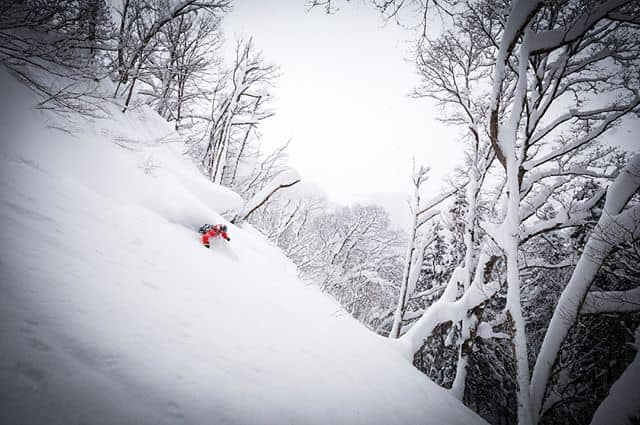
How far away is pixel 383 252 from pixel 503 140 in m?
13.3

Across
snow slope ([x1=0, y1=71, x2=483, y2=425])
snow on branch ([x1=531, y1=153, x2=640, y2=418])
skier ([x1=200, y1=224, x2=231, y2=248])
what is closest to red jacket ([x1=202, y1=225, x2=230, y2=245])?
skier ([x1=200, y1=224, x2=231, y2=248])

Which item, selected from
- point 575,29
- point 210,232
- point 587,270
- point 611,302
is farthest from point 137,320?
point 575,29

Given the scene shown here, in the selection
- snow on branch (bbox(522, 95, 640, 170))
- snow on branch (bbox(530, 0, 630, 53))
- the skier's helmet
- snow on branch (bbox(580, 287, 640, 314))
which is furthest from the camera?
snow on branch (bbox(522, 95, 640, 170))

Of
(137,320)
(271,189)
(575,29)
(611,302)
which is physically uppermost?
(575,29)

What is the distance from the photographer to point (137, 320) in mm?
1669

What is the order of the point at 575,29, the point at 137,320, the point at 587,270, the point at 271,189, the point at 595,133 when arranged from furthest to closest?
the point at 271,189 → the point at 595,133 → the point at 587,270 → the point at 575,29 → the point at 137,320

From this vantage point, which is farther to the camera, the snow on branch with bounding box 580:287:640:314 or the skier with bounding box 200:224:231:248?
the skier with bounding box 200:224:231:248

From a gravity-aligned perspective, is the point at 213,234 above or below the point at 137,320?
above

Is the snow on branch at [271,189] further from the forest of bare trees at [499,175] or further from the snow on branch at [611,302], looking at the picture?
the snow on branch at [611,302]

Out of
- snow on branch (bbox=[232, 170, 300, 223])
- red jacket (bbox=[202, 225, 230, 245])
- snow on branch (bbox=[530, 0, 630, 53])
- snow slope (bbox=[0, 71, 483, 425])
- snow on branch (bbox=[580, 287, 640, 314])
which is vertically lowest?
snow slope (bbox=[0, 71, 483, 425])

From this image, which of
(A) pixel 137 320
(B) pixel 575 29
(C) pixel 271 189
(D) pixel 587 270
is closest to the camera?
(A) pixel 137 320

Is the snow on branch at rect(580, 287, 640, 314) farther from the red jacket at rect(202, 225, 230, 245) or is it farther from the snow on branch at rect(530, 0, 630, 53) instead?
the red jacket at rect(202, 225, 230, 245)

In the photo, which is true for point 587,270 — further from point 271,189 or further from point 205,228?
point 271,189

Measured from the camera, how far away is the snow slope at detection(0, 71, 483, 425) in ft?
3.64
